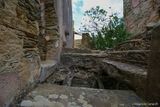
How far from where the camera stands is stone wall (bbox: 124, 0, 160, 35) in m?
6.10

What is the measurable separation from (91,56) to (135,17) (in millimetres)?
4140

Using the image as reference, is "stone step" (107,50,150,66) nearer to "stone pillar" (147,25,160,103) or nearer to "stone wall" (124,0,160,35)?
"stone pillar" (147,25,160,103)

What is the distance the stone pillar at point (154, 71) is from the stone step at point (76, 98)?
18 centimetres

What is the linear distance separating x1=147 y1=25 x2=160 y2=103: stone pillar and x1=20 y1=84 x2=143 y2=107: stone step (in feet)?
0.57

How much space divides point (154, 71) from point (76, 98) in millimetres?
665

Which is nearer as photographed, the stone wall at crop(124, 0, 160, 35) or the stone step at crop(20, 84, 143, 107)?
the stone step at crop(20, 84, 143, 107)

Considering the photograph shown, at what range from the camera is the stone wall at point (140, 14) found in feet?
20.0

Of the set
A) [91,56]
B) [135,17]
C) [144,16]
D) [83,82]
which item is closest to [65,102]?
[83,82]

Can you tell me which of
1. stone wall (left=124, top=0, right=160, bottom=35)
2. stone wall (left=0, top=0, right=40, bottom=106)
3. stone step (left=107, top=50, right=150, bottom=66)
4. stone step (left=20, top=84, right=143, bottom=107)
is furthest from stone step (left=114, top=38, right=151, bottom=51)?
stone wall (left=124, top=0, right=160, bottom=35)

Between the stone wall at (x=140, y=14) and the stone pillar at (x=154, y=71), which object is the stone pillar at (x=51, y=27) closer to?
the stone pillar at (x=154, y=71)

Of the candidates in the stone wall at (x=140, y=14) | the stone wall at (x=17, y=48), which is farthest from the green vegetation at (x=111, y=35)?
the stone wall at (x=17, y=48)

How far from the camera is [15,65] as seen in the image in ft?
Result: 4.54

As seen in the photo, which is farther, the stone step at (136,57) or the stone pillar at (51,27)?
the stone pillar at (51,27)

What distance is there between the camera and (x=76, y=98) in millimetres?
1551
